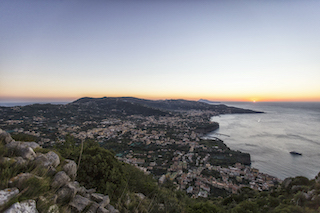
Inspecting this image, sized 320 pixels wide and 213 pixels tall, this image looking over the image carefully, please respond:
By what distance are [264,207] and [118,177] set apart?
7931mm

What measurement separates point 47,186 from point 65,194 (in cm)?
44

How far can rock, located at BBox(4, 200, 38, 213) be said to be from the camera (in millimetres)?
1534

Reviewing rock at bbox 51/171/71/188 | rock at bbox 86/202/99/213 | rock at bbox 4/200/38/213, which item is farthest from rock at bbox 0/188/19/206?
rock at bbox 86/202/99/213

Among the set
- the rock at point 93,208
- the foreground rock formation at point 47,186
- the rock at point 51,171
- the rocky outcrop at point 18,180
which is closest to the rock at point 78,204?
the foreground rock formation at point 47,186

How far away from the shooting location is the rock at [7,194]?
63.6 inches

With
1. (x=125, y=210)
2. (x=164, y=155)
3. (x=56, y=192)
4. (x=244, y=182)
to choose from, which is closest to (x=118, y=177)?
(x=125, y=210)

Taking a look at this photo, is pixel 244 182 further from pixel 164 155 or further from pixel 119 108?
pixel 119 108

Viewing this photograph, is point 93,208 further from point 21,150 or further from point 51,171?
point 21,150

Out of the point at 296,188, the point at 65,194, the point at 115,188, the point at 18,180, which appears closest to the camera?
the point at 18,180

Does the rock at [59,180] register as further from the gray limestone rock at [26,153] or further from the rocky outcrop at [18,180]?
the gray limestone rock at [26,153]

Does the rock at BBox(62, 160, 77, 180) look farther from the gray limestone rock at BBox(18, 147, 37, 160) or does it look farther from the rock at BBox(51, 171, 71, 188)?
the gray limestone rock at BBox(18, 147, 37, 160)

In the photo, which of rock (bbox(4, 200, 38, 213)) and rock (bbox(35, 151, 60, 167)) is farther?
rock (bbox(35, 151, 60, 167))

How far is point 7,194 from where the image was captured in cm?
172

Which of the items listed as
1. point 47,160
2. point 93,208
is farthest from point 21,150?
point 93,208
